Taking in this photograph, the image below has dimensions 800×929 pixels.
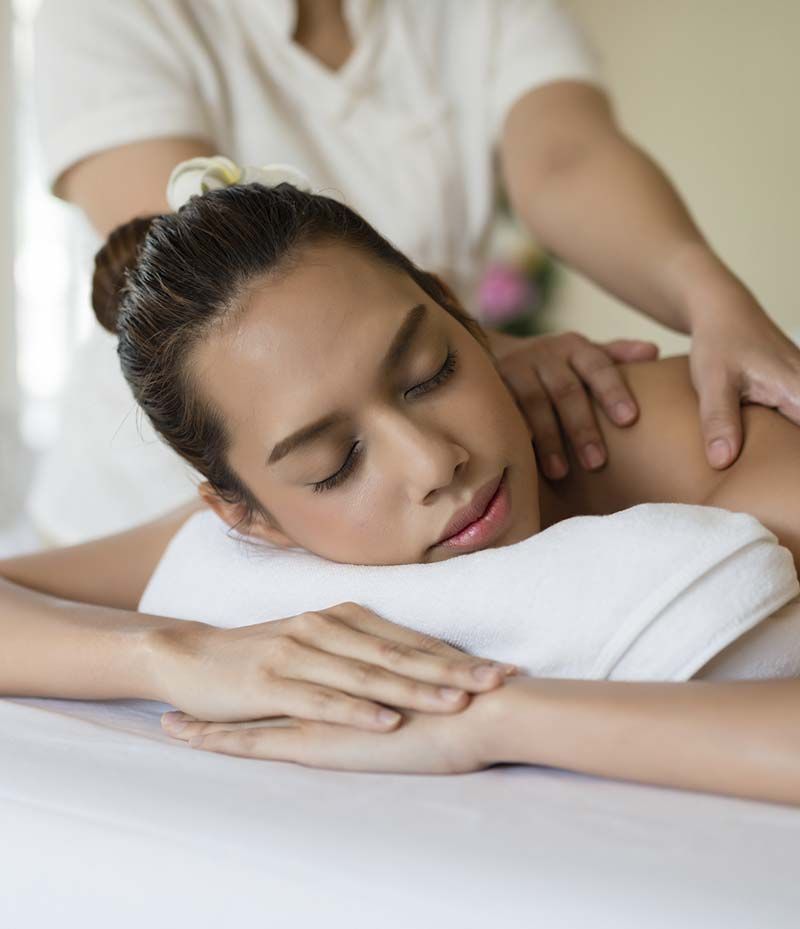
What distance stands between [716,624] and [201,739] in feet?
1.28

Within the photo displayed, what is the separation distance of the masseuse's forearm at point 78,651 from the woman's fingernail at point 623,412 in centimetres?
52

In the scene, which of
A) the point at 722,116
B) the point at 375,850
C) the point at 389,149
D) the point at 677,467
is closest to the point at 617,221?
the point at 389,149

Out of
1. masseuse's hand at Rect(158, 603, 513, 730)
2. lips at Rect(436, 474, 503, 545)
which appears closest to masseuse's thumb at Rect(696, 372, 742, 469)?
lips at Rect(436, 474, 503, 545)

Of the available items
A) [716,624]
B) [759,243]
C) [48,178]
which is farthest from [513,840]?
[759,243]

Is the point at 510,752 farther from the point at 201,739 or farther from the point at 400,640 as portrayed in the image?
the point at 201,739

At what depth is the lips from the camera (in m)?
1.02

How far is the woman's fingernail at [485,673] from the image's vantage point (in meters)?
0.80

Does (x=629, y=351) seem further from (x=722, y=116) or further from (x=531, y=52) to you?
(x=722, y=116)

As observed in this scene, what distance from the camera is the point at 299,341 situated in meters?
1.01

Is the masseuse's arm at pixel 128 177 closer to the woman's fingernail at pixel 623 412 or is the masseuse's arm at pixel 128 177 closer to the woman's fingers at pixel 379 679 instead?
the woman's fingernail at pixel 623 412

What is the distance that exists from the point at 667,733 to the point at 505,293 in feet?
14.0

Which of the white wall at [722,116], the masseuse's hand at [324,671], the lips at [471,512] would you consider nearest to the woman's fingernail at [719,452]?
the lips at [471,512]

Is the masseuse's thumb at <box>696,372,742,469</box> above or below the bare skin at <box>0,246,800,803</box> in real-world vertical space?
below

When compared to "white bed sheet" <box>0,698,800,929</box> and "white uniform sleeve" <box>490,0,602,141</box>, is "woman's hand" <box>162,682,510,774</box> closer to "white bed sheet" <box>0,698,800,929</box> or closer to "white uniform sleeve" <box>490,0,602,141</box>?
"white bed sheet" <box>0,698,800,929</box>
